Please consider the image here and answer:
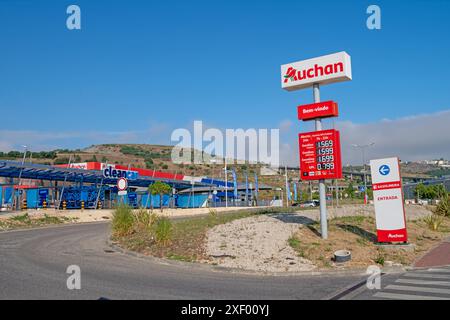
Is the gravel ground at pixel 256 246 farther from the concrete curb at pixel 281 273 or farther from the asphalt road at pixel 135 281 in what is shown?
the asphalt road at pixel 135 281

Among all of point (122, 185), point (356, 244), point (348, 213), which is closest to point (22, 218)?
point (122, 185)

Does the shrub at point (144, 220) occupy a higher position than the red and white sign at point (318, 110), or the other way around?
the red and white sign at point (318, 110)

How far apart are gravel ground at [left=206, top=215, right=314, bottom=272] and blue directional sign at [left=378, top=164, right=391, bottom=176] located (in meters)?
4.17

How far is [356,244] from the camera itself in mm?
13844

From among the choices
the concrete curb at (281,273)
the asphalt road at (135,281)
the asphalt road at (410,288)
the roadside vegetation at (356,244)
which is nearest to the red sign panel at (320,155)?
the roadside vegetation at (356,244)

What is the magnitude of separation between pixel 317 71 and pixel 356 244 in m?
7.08

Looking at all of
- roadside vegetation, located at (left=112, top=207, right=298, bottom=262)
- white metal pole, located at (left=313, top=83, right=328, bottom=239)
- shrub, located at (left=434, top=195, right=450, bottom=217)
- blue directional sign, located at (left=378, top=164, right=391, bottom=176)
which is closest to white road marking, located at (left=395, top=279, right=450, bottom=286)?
white metal pole, located at (left=313, top=83, right=328, bottom=239)

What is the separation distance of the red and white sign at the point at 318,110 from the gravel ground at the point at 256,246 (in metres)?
4.83

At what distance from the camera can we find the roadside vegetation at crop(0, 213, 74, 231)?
25542 millimetres

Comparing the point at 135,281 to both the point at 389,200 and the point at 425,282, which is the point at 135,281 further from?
the point at 389,200

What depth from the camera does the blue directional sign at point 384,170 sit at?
14300 millimetres

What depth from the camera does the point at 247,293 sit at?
825cm
